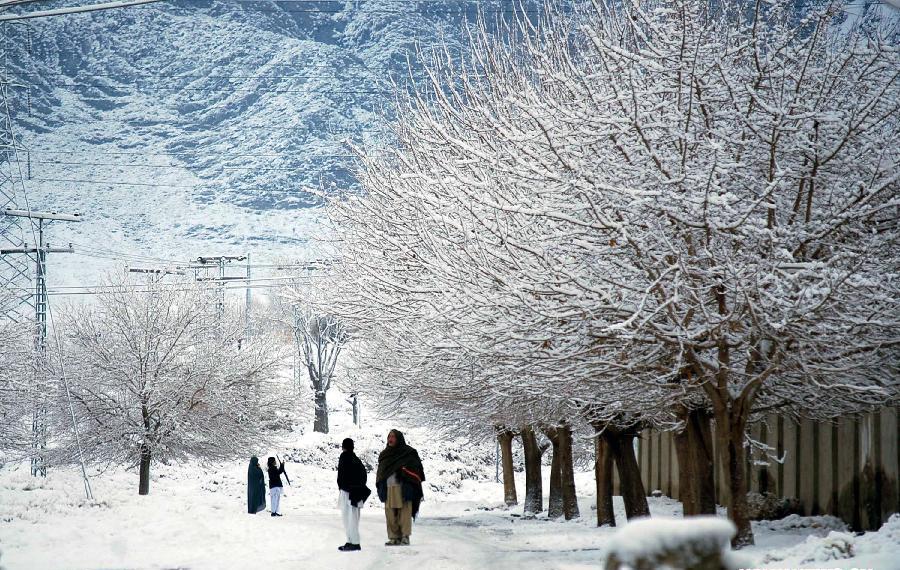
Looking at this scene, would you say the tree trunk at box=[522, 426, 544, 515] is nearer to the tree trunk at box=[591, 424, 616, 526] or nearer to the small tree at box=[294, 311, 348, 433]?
the tree trunk at box=[591, 424, 616, 526]

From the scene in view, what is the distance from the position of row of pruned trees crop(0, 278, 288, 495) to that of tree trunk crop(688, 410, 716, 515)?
2027cm

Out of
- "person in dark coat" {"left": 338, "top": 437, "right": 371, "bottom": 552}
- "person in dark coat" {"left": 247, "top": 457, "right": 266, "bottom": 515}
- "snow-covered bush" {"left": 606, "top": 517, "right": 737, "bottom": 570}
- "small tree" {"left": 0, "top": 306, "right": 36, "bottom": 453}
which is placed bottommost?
"person in dark coat" {"left": 247, "top": 457, "right": 266, "bottom": 515}

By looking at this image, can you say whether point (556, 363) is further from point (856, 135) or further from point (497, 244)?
point (856, 135)

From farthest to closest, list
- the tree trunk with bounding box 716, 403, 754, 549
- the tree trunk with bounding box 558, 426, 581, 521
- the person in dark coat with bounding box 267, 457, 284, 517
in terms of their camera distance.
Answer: the person in dark coat with bounding box 267, 457, 284, 517 < the tree trunk with bounding box 558, 426, 581, 521 < the tree trunk with bounding box 716, 403, 754, 549

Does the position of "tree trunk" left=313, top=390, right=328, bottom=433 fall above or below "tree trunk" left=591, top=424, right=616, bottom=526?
above

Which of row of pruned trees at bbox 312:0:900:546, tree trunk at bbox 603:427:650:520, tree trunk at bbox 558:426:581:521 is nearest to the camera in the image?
row of pruned trees at bbox 312:0:900:546

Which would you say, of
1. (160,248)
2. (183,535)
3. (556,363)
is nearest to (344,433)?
(183,535)

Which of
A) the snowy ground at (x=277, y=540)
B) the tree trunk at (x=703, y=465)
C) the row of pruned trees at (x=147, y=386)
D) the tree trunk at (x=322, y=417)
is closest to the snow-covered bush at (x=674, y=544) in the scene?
the snowy ground at (x=277, y=540)

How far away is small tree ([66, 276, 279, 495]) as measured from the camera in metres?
28.8

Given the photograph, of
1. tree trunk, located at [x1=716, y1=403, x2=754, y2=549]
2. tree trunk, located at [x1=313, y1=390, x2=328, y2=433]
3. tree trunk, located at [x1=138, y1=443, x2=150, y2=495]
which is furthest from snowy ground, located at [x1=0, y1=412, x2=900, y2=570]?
tree trunk, located at [x1=313, y1=390, x2=328, y2=433]

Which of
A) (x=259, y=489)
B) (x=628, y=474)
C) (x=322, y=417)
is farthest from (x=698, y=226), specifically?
(x=322, y=417)

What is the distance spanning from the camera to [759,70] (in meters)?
8.40

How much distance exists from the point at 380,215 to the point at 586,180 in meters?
5.64

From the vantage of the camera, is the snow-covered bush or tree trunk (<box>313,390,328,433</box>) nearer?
the snow-covered bush
